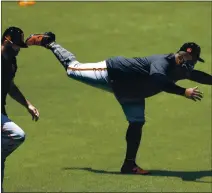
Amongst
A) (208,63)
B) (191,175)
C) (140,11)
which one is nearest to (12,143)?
(191,175)

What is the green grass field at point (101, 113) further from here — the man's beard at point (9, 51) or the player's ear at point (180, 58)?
the man's beard at point (9, 51)

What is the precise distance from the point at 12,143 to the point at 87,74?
7.75ft

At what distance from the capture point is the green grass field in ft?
46.2

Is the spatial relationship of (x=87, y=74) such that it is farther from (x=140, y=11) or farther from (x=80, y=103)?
(x=140, y=11)

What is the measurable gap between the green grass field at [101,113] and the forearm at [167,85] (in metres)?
1.46

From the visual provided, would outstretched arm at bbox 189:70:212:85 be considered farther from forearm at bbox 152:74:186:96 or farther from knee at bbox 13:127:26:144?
knee at bbox 13:127:26:144

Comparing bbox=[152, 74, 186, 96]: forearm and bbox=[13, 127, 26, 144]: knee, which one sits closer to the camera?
bbox=[13, 127, 26, 144]: knee

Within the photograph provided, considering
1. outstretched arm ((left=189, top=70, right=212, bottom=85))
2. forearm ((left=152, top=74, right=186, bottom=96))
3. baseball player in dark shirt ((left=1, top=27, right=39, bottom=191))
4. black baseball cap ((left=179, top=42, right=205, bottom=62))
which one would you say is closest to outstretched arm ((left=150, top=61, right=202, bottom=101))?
forearm ((left=152, top=74, right=186, bottom=96))

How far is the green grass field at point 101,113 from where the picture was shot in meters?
14.1

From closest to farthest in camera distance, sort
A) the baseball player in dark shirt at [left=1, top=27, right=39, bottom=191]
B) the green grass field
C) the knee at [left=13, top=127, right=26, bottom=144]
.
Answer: the baseball player in dark shirt at [left=1, top=27, right=39, bottom=191], the knee at [left=13, top=127, right=26, bottom=144], the green grass field

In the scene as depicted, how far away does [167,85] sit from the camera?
43.2 feet

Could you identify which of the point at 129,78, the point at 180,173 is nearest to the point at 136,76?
the point at 129,78

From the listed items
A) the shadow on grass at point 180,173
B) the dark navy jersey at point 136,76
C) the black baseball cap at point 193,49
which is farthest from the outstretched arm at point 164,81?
the shadow on grass at point 180,173

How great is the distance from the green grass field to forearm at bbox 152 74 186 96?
146 centimetres
